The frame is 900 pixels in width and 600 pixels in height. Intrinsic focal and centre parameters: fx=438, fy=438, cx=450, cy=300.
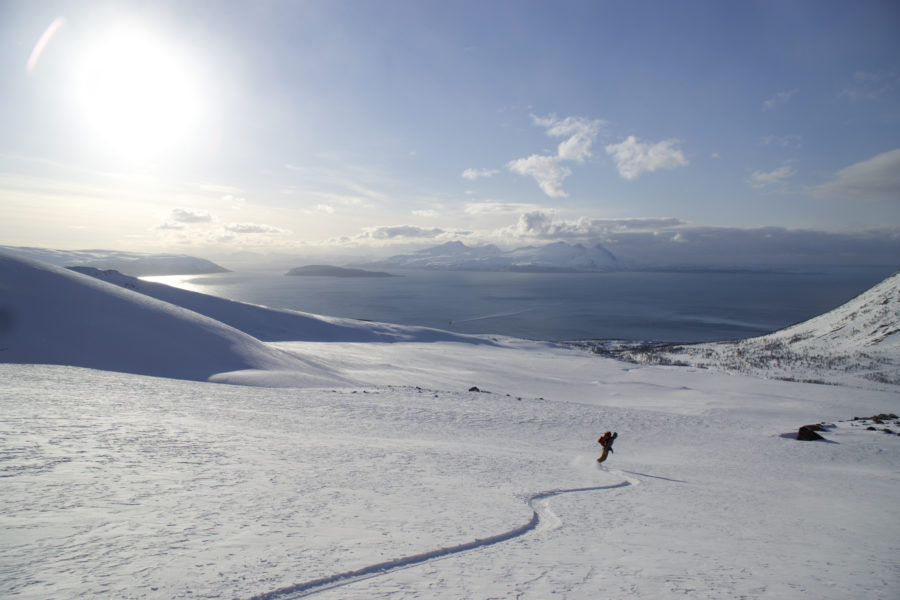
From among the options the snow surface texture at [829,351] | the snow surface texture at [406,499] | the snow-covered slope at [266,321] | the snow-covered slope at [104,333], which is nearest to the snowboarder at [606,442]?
the snow surface texture at [406,499]

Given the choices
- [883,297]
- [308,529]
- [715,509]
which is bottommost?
[715,509]

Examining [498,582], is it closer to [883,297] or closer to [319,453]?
[319,453]

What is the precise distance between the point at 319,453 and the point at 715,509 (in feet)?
23.8

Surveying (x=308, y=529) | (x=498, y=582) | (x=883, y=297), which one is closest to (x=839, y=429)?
(x=498, y=582)

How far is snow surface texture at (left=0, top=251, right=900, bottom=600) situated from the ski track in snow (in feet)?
0.07

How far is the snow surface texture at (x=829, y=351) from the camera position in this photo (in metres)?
45.6

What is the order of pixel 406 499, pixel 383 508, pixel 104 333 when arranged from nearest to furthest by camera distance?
pixel 383 508, pixel 406 499, pixel 104 333

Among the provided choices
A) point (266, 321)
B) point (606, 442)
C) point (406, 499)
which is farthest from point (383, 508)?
point (266, 321)

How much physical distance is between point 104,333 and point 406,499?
66.6ft

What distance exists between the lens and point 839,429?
55.1 ft

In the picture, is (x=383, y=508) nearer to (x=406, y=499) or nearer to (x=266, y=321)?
(x=406, y=499)

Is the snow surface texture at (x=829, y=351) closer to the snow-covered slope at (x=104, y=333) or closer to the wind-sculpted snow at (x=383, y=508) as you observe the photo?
the wind-sculpted snow at (x=383, y=508)

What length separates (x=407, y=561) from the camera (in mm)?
4469

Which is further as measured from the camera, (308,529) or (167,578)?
(308,529)
